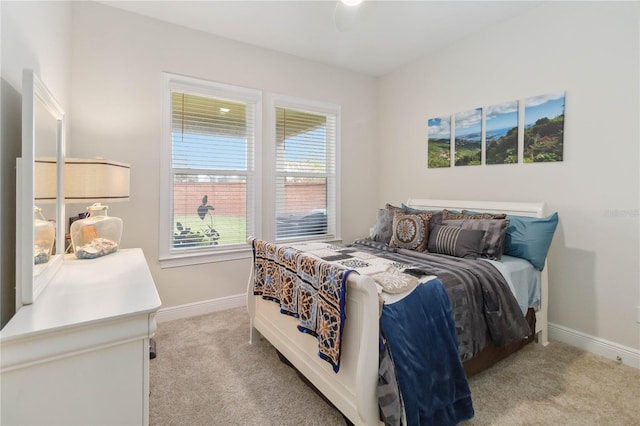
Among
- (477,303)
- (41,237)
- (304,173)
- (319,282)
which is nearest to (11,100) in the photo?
(41,237)

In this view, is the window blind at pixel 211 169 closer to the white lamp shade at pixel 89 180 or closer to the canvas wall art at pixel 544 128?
the white lamp shade at pixel 89 180

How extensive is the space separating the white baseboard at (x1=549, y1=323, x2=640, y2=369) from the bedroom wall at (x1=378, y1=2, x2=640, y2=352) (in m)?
0.04

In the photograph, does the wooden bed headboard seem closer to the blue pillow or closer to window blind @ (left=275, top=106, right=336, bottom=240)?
the blue pillow

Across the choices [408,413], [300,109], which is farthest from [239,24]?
[408,413]

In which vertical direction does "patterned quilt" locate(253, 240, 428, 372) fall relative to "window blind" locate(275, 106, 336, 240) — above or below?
below

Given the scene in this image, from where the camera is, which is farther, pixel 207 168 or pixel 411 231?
pixel 207 168

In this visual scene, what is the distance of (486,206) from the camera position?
2949mm

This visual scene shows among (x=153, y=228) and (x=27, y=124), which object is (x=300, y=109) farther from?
(x=27, y=124)

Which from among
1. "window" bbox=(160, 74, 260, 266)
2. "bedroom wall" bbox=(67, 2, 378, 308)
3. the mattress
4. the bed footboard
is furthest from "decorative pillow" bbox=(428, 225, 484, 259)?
"bedroom wall" bbox=(67, 2, 378, 308)

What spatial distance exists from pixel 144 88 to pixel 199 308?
2.11 metres

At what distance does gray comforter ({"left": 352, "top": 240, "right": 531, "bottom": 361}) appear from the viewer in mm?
1812

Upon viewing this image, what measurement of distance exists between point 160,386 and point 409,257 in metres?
1.91

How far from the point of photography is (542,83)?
2.66m

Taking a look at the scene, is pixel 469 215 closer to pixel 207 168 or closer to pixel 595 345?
pixel 595 345
